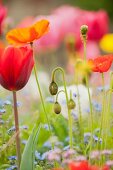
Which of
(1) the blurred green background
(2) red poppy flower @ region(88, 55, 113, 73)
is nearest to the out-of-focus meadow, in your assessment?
(2) red poppy flower @ region(88, 55, 113, 73)

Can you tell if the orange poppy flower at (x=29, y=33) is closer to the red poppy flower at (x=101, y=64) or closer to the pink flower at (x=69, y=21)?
the red poppy flower at (x=101, y=64)

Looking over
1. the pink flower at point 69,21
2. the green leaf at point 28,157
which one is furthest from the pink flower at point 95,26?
the green leaf at point 28,157

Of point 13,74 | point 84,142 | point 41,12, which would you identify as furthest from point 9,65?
point 41,12

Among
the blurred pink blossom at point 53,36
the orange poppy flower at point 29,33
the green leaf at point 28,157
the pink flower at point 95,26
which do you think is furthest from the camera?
the blurred pink blossom at point 53,36

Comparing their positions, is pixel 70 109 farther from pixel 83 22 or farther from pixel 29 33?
pixel 83 22

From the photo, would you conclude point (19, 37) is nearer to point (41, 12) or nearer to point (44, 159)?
point (44, 159)
